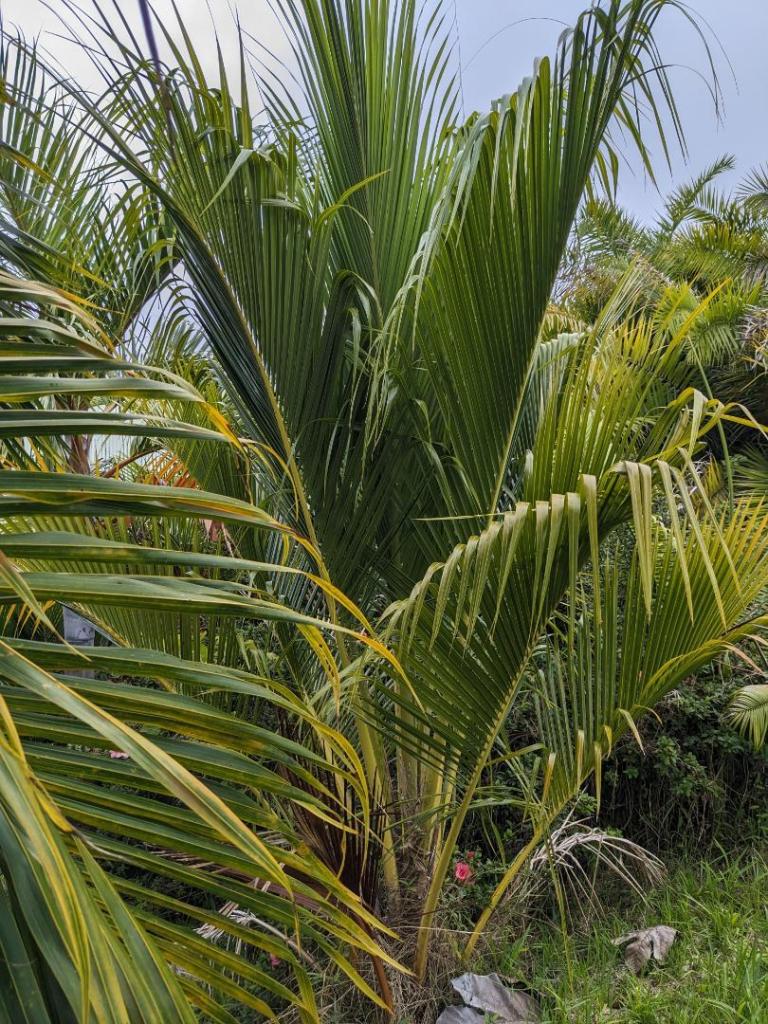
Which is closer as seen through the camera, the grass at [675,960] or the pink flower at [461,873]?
the grass at [675,960]

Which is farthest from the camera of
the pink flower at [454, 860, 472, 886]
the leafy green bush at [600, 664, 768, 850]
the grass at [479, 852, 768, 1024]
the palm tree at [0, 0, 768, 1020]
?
the leafy green bush at [600, 664, 768, 850]

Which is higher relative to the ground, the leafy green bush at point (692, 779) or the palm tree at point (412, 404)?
the palm tree at point (412, 404)

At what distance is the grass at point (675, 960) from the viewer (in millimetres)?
2029

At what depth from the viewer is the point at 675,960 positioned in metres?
2.33

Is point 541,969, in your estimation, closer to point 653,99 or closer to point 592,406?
point 592,406

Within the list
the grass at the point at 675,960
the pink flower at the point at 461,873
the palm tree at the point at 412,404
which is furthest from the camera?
the pink flower at the point at 461,873

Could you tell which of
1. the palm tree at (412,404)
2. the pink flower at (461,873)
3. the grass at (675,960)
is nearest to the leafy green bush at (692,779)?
the grass at (675,960)

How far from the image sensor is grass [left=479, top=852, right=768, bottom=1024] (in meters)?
2.03

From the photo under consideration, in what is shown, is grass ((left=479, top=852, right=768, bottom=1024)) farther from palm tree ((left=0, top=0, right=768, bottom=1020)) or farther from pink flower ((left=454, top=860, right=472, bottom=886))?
palm tree ((left=0, top=0, right=768, bottom=1020))

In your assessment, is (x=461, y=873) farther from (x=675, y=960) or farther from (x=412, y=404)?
(x=412, y=404)

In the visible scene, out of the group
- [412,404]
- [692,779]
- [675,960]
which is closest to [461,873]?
[675,960]

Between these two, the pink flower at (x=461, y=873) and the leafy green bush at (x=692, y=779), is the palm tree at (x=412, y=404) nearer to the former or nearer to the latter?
the pink flower at (x=461, y=873)

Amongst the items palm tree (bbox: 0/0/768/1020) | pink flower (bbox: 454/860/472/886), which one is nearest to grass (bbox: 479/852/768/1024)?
pink flower (bbox: 454/860/472/886)

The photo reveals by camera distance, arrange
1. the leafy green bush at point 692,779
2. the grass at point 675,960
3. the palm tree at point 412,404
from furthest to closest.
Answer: the leafy green bush at point 692,779 → the grass at point 675,960 → the palm tree at point 412,404
